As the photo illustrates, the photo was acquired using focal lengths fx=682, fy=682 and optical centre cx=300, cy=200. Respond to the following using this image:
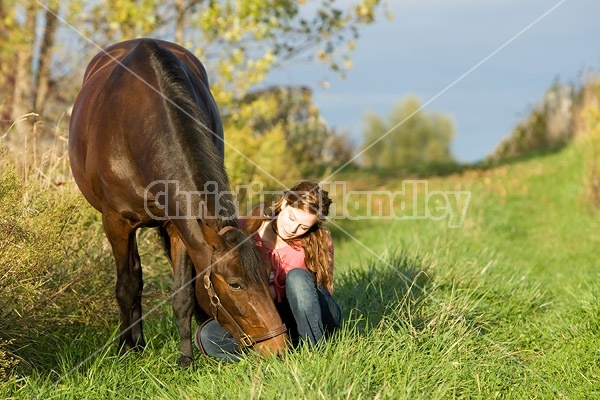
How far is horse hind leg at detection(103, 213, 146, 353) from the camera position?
4215 mm

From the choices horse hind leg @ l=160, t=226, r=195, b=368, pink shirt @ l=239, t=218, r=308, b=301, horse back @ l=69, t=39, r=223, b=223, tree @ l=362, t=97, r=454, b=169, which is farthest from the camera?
tree @ l=362, t=97, r=454, b=169

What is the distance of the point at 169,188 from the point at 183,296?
618 millimetres

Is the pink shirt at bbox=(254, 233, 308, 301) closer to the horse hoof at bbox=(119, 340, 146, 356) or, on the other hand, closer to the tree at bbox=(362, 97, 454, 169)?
the horse hoof at bbox=(119, 340, 146, 356)

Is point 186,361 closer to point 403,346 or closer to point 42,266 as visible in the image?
point 42,266

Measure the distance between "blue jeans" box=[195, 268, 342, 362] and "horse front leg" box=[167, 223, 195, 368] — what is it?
0.08 meters

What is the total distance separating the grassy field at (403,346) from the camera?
10.5ft

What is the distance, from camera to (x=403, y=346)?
3666mm

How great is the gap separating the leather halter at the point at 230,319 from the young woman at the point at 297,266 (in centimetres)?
31

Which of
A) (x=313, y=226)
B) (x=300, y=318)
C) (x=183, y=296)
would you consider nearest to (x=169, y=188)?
(x=183, y=296)

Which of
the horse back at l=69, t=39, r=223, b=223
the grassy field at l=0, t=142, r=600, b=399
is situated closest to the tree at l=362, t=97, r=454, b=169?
the grassy field at l=0, t=142, r=600, b=399

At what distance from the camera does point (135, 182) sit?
3918mm

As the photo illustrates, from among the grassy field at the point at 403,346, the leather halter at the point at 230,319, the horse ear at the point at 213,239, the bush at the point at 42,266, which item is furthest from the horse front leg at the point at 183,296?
the bush at the point at 42,266

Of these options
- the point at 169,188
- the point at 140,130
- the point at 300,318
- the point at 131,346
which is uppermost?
the point at 140,130

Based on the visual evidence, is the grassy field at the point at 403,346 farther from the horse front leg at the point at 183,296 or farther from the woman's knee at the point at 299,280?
the woman's knee at the point at 299,280
